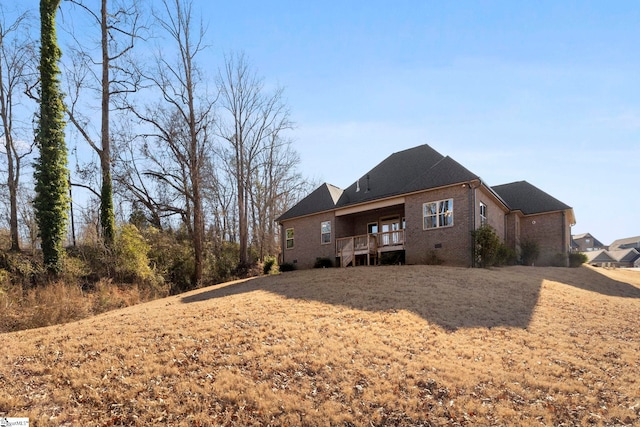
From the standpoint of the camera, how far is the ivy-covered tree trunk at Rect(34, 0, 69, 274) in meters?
15.0

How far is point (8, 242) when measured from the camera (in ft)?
57.2

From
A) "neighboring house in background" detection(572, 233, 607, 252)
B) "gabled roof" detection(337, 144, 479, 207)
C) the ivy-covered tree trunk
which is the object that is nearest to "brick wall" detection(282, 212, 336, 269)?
"gabled roof" detection(337, 144, 479, 207)

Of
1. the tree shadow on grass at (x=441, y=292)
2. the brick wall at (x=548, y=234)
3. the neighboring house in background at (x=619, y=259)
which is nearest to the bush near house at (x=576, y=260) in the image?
the brick wall at (x=548, y=234)

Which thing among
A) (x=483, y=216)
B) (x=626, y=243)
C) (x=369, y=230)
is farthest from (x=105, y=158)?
(x=626, y=243)

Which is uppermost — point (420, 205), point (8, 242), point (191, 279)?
point (420, 205)

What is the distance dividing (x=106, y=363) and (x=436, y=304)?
806 cm

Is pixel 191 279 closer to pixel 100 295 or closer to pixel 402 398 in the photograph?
pixel 100 295

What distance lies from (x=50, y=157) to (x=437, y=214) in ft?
57.9

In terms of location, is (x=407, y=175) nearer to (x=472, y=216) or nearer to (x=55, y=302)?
(x=472, y=216)

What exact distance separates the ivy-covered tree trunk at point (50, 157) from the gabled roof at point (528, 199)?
25.6 m

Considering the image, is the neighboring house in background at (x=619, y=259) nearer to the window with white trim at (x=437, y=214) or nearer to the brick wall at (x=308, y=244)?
the window with white trim at (x=437, y=214)

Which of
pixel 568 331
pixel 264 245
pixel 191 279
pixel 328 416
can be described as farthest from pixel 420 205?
pixel 264 245

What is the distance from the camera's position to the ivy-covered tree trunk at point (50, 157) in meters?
15.0

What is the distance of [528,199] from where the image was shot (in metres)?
25.3
